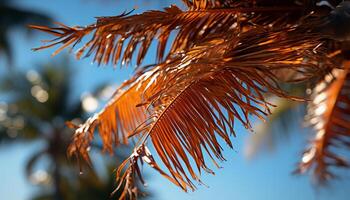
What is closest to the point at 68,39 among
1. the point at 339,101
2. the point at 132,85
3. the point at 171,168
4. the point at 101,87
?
the point at 132,85

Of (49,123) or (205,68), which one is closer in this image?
(205,68)

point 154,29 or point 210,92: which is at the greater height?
point 154,29

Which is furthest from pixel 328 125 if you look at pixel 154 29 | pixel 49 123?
pixel 49 123

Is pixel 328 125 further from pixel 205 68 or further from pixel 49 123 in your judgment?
pixel 49 123

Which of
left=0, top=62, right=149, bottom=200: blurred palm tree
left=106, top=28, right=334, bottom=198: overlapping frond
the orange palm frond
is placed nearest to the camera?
left=106, top=28, right=334, bottom=198: overlapping frond

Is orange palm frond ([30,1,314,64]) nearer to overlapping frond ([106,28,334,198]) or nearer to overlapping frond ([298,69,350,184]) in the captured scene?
overlapping frond ([106,28,334,198])

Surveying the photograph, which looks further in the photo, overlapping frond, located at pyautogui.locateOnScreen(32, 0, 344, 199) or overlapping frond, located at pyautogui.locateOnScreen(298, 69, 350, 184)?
overlapping frond, located at pyautogui.locateOnScreen(298, 69, 350, 184)

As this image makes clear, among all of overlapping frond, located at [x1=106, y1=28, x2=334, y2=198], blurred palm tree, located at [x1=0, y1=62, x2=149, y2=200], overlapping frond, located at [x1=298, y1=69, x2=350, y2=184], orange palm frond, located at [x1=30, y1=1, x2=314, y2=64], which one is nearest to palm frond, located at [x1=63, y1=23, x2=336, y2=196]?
overlapping frond, located at [x1=106, y1=28, x2=334, y2=198]
